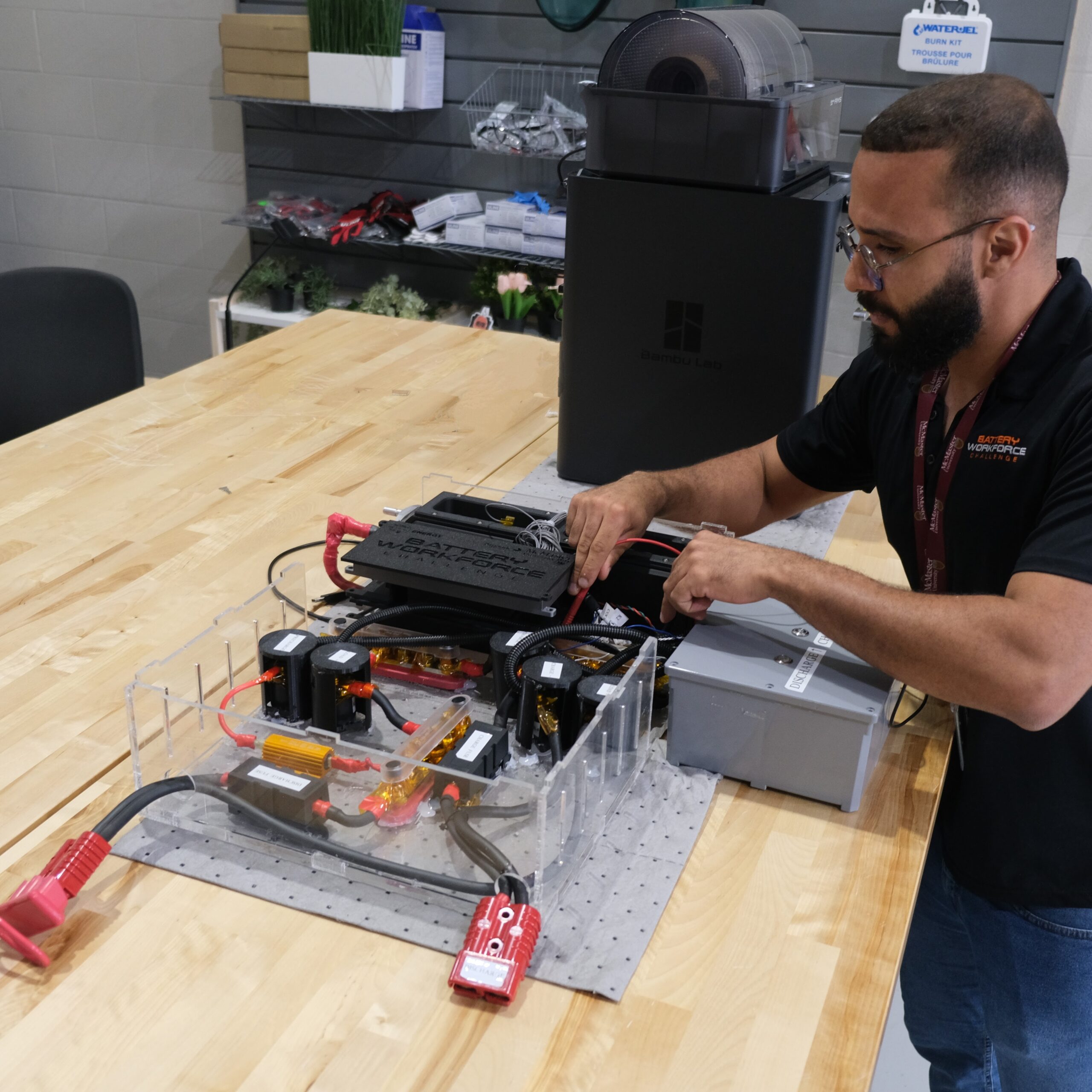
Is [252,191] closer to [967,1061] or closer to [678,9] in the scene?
[678,9]

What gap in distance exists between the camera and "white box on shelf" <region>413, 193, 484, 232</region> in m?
3.66

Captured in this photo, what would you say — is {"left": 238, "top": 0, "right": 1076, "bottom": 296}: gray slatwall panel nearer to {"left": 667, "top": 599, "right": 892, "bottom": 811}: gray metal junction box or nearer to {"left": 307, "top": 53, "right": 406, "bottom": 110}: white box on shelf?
{"left": 307, "top": 53, "right": 406, "bottom": 110}: white box on shelf

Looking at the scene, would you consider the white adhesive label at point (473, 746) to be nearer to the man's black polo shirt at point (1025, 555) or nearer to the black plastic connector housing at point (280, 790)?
the black plastic connector housing at point (280, 790)

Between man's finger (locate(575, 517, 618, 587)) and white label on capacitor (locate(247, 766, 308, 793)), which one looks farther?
man's finger (locate(575, 517, 618, 587))

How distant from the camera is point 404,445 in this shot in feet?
6.39

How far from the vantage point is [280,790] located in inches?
39.2

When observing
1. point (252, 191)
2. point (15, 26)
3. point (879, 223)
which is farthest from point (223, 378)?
point (15, 26)

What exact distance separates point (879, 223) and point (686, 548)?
1.26ft

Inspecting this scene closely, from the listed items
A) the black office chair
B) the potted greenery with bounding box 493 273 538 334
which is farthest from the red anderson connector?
the potted greenery with bounding box 493 273 538 334

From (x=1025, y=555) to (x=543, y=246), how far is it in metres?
2.66

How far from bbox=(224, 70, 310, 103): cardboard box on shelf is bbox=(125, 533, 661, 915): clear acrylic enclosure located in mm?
2904

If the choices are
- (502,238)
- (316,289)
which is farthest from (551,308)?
(316,289)

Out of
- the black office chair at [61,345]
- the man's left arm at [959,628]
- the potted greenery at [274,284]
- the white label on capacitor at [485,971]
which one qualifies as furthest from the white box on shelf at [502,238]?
the white label on capacitor at [485,971]

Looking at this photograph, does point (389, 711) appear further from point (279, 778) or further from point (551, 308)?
point (551, 308)
